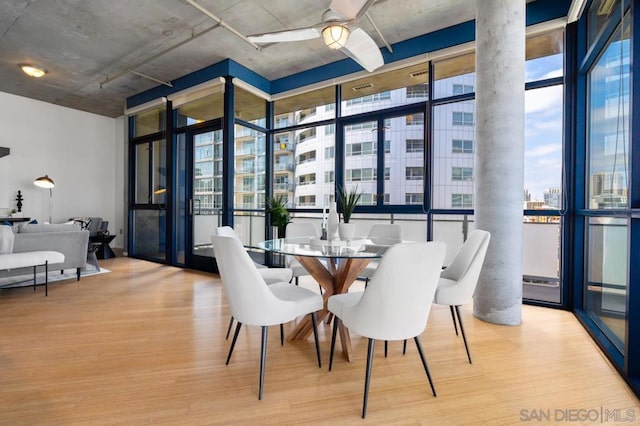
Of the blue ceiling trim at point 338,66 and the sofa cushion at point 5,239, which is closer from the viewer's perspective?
the blue ceiling trim at point 338,66

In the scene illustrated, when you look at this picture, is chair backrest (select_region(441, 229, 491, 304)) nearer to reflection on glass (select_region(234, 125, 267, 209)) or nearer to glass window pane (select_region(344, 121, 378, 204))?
glass window pane (select_region(344, 121, 378, 204))

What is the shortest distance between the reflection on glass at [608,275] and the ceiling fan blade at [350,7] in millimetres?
2345

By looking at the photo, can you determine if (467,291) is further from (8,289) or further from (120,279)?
(8,289)

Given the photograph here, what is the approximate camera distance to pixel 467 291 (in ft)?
7.09

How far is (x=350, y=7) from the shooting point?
2152 mm

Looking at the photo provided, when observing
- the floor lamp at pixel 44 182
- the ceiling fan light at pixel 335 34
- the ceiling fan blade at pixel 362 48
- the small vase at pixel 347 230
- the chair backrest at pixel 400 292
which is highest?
the ceiling fan blade at pixel 362 48

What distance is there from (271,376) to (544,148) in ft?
11.6

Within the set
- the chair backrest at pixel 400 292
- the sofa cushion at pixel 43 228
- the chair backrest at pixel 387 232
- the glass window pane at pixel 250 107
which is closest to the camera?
the chair backrest at pixel 400 292

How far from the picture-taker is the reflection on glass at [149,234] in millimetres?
5809

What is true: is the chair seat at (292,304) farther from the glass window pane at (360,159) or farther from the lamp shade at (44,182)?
the lamp shade at (44,182)

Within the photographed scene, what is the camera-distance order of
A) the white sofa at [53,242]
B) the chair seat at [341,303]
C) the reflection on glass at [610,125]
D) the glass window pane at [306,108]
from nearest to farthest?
the chair seat at [341,303]
the reflection on glass at [610,125]
the white sofa at [53,242]
the glass window pane at [306,108]

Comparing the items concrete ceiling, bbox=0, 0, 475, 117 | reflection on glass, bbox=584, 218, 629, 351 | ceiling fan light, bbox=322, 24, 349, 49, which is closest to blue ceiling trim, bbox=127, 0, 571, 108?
concrete ceiling, bbox=0, 0, 475, 117

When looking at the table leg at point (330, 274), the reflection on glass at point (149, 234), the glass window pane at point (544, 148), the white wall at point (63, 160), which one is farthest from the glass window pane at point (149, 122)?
the glass window pane at point (544, 148)

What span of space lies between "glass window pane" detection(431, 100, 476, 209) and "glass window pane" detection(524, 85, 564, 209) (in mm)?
592
